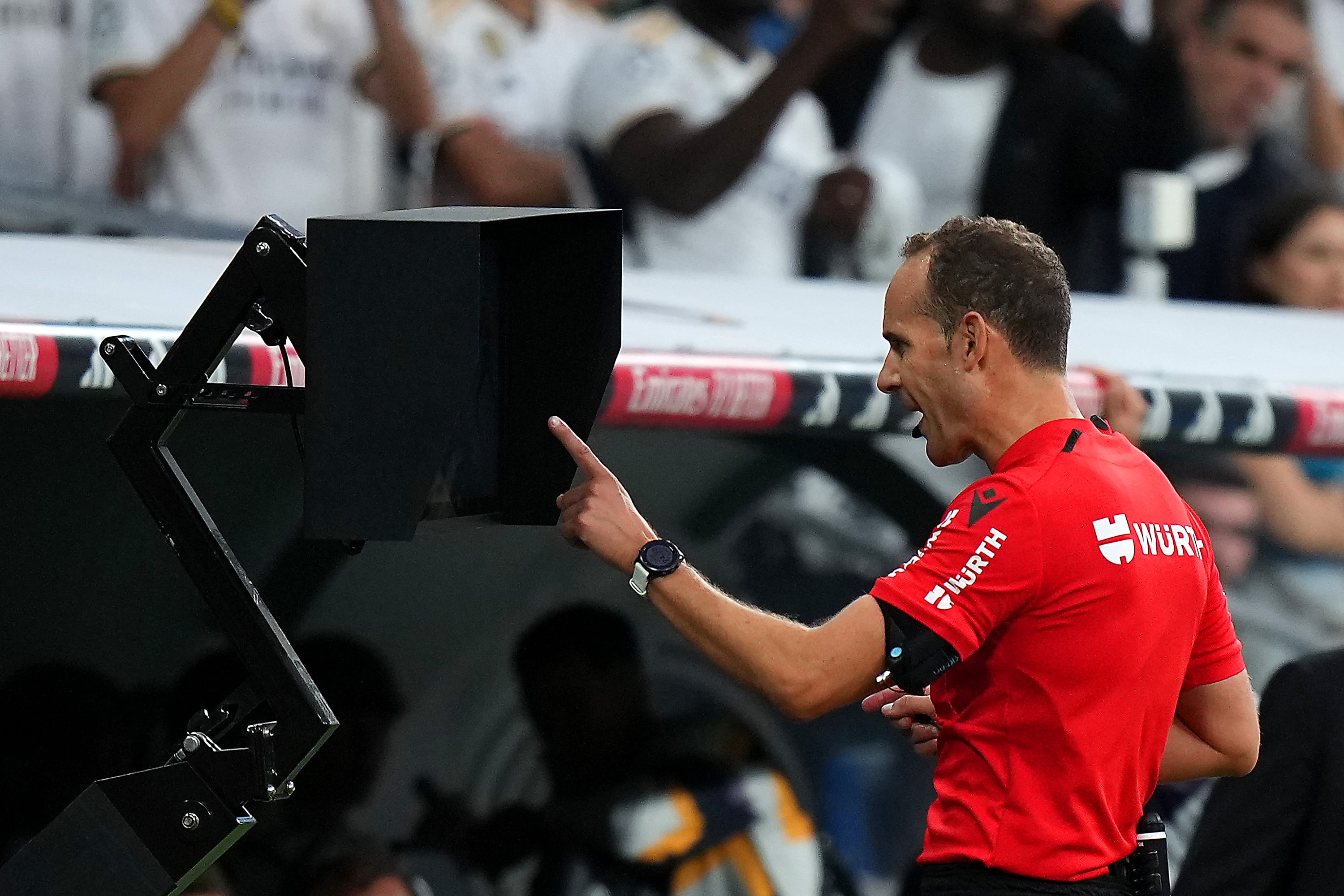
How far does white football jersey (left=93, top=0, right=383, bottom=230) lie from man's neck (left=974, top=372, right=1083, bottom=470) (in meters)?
2.14

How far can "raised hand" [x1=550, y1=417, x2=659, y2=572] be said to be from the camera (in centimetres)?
171

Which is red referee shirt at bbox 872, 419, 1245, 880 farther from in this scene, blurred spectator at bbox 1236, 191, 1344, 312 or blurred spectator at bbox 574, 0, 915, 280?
blurred spectator at bbox 1236, 191, 1344, 312

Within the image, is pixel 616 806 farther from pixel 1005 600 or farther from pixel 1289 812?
pixel 1005 600

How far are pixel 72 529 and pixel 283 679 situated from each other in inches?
40.5

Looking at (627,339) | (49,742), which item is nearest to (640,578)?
(627,339)

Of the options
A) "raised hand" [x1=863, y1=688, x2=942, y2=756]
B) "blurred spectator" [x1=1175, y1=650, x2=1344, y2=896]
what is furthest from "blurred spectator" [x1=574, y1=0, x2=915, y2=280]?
"raised hand" [x1=863, y1=688, x2=942, y2=756]

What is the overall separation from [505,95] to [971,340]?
2496 millimetres

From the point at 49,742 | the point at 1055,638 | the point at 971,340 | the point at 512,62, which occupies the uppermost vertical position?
the point at 971,340

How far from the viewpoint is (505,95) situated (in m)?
4.00

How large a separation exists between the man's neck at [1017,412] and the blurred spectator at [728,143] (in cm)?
245

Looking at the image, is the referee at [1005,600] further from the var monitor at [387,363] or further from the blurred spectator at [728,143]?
the blurred spectator at [728,143]

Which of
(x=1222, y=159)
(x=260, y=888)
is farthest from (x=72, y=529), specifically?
(x=1222, y=159)

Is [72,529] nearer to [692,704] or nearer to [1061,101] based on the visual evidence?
[692,704]

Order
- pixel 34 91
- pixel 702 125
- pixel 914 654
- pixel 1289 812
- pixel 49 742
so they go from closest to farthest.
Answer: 1. pixel 914 654
2. pixel 1289 812
3. pixel 49 742
4. pixel 34 91
5. pixel 702 125
